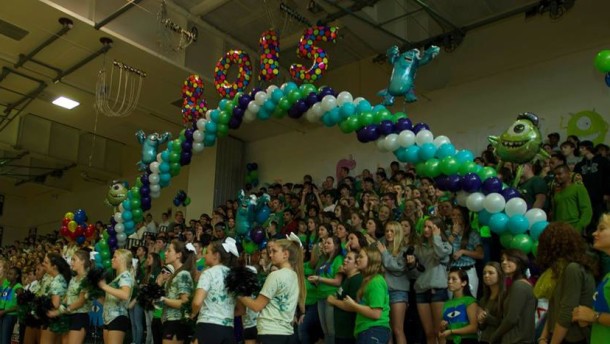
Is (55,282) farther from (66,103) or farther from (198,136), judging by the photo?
(66,103)

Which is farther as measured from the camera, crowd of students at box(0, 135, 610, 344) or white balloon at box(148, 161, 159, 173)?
white balloon at box(148, 161, 159, 173)

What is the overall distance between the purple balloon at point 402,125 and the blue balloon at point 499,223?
56.1 inches

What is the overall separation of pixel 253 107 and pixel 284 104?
521mm

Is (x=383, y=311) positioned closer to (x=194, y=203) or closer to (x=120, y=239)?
Result: (x=120, y=239)

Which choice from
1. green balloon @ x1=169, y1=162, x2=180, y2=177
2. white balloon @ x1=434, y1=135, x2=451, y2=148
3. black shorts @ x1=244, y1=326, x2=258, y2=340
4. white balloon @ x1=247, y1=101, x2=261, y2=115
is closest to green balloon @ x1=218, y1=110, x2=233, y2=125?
white balloon @ x1=247, y1=101, x2=261, y2=115

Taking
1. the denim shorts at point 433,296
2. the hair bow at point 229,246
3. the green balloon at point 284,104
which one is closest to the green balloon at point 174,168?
the green balloon at point 284,104

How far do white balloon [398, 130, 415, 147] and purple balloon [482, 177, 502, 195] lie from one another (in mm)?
936

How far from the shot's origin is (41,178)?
1852cm

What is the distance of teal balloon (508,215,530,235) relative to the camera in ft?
16.5

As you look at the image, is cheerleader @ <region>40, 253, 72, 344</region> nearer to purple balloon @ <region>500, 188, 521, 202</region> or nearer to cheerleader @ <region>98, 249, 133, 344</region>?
cheerleader @ <region>98, 249, 133, 344</region>

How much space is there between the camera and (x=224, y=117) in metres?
8.00

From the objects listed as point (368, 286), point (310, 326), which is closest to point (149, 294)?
point (310, 326)

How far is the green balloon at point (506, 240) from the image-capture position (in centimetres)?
512

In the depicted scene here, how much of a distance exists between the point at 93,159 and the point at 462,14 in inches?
442
